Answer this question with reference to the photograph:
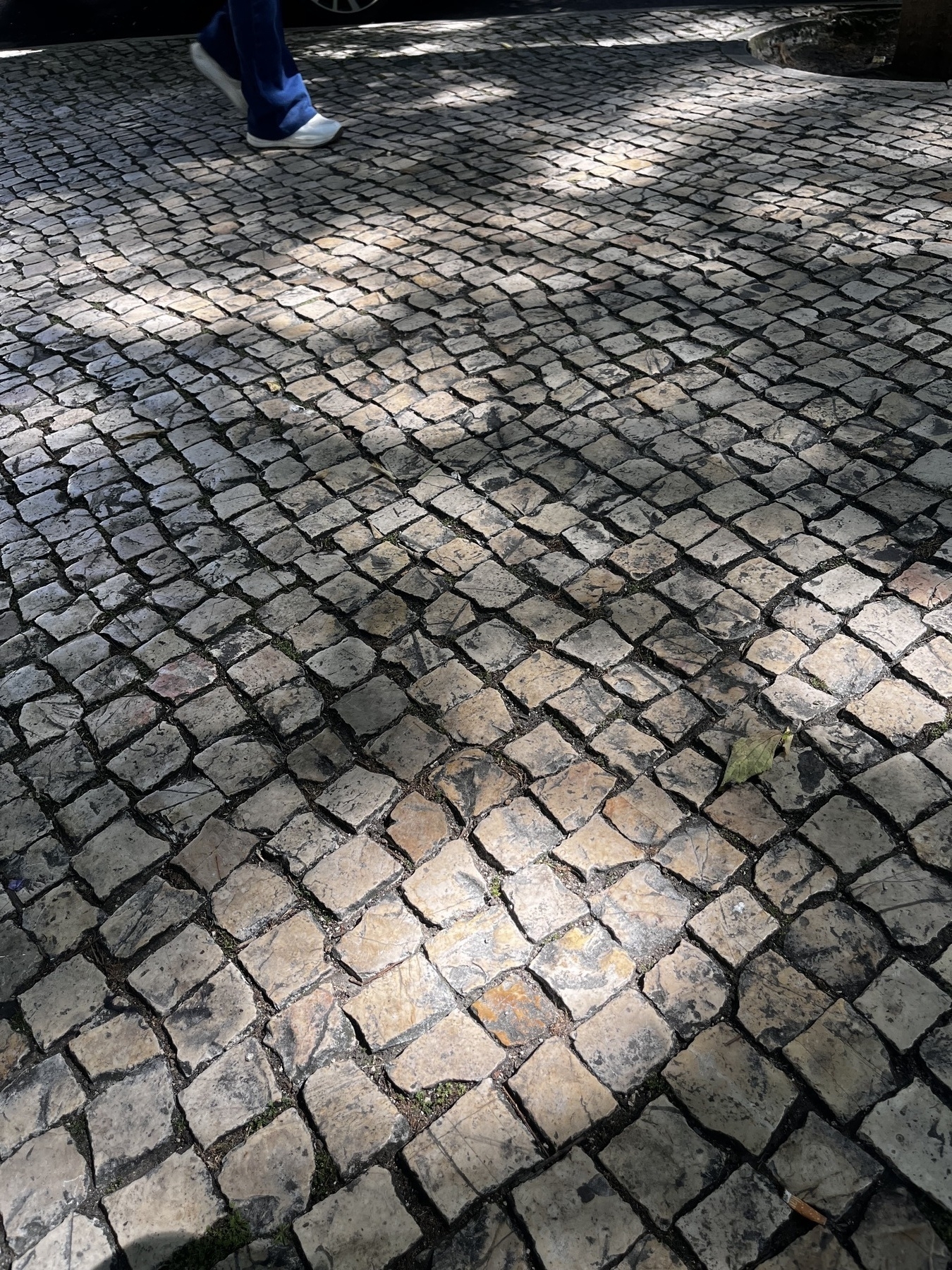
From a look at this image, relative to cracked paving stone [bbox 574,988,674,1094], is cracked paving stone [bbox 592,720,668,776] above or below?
above

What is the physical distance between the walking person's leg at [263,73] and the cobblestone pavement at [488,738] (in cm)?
162

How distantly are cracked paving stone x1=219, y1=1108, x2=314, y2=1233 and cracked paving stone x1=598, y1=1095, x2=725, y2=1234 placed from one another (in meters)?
0.60

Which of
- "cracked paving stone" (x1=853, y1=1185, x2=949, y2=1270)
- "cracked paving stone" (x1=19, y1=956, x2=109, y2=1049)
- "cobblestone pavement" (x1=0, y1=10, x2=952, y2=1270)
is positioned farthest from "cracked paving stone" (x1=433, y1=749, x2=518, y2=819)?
"cracked paving stone" (x1=853, y1=1185, x2=949, y2=1270)

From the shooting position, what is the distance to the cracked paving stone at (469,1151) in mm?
1903

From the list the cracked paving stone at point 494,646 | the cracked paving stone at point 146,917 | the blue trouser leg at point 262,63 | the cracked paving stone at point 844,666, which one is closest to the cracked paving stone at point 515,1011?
the cracked paving stone at point 146,917

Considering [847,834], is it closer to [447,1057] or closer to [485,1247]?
[447,1057]

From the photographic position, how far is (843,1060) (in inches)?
79.2

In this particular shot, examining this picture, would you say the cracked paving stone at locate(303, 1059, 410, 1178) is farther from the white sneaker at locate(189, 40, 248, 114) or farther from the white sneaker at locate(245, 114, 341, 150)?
the white sneaker at locate(189, 40, 248, 114)

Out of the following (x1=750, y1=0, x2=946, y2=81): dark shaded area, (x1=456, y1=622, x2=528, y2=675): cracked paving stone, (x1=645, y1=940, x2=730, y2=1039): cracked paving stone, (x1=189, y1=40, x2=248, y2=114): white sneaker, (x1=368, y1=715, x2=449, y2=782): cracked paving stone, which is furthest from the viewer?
(x1=750, y1=0, x2=946, y2=81): dark shaded area

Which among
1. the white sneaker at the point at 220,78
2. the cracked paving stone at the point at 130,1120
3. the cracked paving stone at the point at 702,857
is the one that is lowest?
the cracked paving stone at the point at 702,857

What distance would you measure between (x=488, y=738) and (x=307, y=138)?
5.42 metres

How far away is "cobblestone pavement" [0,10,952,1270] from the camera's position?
1.94 meters

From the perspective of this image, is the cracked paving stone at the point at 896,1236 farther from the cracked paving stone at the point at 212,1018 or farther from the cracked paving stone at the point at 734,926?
the cracked paving stone at the point at 212,1018

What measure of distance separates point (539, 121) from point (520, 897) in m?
6.03
